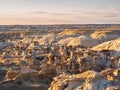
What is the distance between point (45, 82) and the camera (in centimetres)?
4950

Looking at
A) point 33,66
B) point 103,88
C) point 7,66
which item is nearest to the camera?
point 103,88

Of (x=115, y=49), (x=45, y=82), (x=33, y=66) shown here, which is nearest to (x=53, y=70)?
(x=45, y=82)

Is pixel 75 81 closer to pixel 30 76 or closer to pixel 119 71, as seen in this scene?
pixel 119 71

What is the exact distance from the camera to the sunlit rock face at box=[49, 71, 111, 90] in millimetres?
32562

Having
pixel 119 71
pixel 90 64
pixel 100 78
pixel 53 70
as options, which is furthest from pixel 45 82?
pixel 100 78

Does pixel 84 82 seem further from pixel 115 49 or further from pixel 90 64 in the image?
pixel 115 49

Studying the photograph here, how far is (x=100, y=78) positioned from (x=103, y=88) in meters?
1.72

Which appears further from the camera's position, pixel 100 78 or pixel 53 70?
pixel 53 70

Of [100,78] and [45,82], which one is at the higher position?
[100,78]

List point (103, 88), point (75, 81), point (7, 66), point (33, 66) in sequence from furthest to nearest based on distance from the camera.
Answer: point (7, 66) < point (33, 66) < point (75, 81) < point (103, 88)

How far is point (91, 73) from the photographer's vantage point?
34.7 metres

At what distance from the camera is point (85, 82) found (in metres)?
33.8

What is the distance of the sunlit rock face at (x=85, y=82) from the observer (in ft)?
107

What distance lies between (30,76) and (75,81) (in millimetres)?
17495
